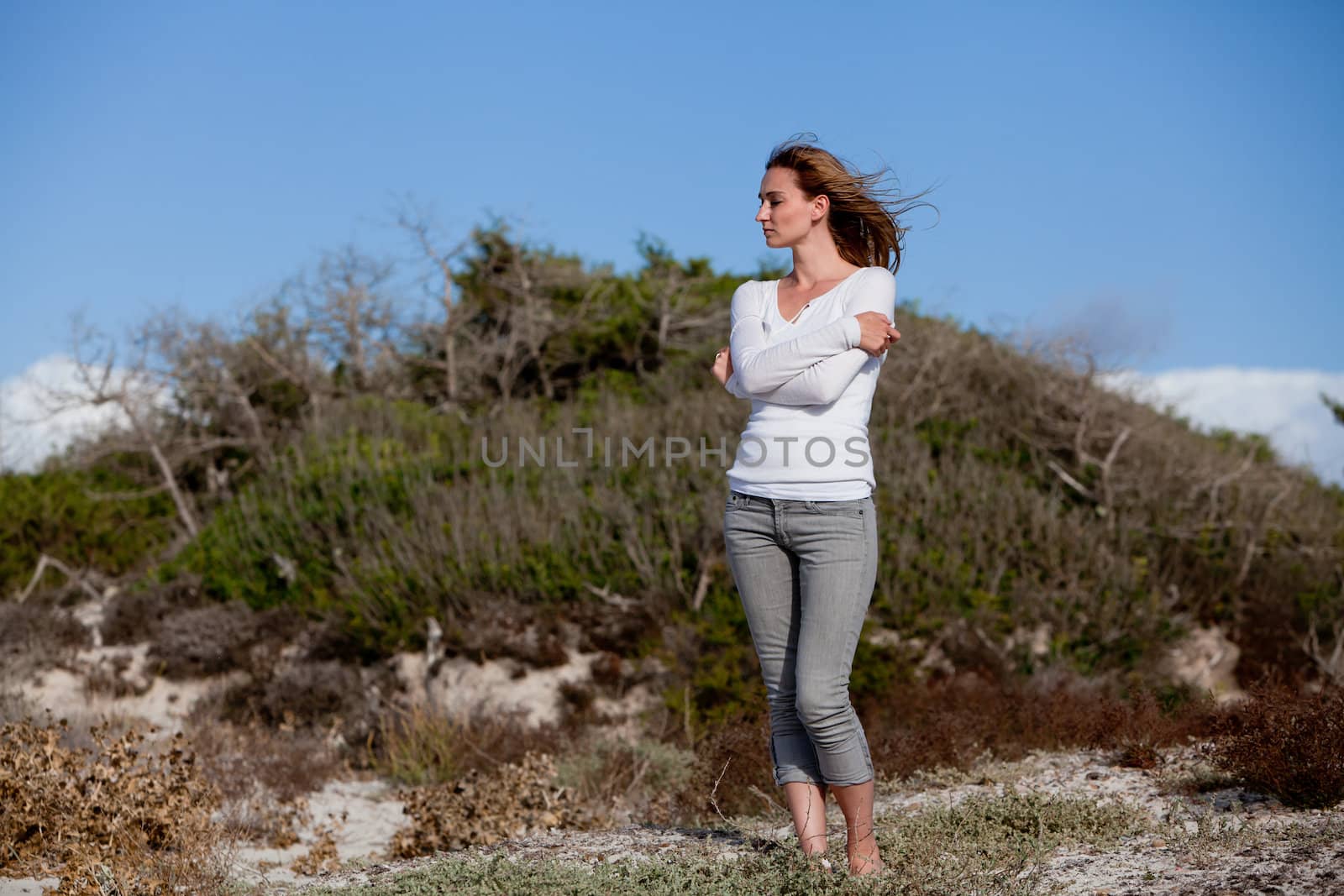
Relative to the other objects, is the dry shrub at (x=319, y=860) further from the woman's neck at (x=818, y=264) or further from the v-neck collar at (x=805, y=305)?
the woman's neck at (x=818, y=264)

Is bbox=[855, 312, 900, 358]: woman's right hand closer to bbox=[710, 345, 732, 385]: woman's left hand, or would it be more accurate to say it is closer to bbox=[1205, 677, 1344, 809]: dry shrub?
bbox=[710, 345, 732, 385]: woman's left hand

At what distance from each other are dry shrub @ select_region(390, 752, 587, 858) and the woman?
1825 mm

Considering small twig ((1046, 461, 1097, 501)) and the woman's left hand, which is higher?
small twig ((1046, 461, 1097, 501))

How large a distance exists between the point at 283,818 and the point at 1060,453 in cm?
717

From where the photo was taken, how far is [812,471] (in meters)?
3.14

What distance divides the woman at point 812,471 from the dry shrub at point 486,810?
1825 mm

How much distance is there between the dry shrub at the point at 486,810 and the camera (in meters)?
4.85

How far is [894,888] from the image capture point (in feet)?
10.5

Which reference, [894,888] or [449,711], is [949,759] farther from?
[449,711]

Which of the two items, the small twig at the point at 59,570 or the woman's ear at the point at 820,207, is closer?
the woman's ear at the point at 820,207

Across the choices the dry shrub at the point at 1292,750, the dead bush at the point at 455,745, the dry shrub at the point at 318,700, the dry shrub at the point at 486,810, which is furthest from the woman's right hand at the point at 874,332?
the dry shrub at the point at 318,700

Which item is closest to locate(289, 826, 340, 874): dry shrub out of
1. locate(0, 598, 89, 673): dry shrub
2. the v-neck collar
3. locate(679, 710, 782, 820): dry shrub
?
locate(679, 710, 782, 820): dry shrub

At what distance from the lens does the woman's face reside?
11.0ft

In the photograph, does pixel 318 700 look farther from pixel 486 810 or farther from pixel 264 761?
pixel 486 810
